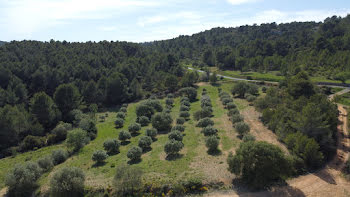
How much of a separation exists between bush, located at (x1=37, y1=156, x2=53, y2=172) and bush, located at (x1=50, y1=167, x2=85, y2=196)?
40.3 feet

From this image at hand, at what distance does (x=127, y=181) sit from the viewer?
31.6 meters

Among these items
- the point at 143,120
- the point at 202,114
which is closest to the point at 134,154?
the point at 143,120

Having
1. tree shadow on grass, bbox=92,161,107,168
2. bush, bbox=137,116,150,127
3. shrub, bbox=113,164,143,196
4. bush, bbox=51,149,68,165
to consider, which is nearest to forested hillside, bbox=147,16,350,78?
bush, bbox=137,116,150,127

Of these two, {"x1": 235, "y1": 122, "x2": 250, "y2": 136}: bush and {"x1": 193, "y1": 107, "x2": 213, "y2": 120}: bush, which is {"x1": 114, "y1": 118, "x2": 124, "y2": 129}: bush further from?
{"x1": 235, "y1": 122, "x2": 250, "y2": 136}: bush

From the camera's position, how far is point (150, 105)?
2990 inches

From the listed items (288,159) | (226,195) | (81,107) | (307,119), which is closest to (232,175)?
(226,195)

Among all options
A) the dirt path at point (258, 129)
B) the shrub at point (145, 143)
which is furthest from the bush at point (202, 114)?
the shrub at point (145, 143)

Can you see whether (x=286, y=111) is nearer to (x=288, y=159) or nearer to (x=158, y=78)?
(x=288, y=159)

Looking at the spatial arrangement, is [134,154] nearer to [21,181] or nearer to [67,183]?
[67,183]

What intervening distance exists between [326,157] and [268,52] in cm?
13629

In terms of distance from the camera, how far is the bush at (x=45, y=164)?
42.2m

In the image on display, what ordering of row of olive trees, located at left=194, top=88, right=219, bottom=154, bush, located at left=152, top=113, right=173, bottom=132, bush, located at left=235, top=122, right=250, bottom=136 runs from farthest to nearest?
1. bush, located at left=152, top=113, right=173, bottom=132
2. bush, located at left=235, top=122, right=250, bottom=136
3. row of olive trees, located at left=194, top=88, right=219, bottom=154

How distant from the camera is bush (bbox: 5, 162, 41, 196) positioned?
34.3 metres

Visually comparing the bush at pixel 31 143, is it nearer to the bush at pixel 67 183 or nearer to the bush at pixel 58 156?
the bush at pixel 58 156
